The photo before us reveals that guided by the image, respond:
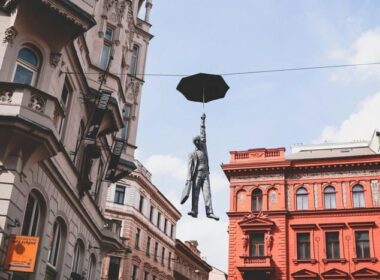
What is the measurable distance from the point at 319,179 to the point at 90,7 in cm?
2634

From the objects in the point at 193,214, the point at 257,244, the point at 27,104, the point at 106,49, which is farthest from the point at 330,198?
the point at 193,214

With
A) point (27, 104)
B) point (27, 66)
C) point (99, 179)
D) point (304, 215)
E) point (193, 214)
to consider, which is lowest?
point (193, 214)

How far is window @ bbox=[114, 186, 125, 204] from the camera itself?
4738 centimetres

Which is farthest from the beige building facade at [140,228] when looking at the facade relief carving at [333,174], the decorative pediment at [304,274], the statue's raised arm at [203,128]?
the statue's raised arm at [203,128]

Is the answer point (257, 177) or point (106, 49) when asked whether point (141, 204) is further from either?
point (106, 49)

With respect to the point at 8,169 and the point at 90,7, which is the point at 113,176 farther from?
the point at 8,169

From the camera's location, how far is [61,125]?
1772cm

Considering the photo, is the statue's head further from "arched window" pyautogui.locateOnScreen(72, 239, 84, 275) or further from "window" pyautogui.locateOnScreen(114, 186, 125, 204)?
"window" pyautogui.locateOnScreen(114, 186, 125, 204)

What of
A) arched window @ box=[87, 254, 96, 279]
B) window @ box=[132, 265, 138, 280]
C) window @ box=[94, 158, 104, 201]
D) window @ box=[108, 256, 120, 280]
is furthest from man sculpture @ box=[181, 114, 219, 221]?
window @ box=[132, 265, 138, 280]

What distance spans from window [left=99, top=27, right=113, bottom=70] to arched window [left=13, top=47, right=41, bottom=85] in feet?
20.8

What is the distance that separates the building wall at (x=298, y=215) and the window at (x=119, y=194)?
450 inches

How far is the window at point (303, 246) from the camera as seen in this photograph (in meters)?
37.7

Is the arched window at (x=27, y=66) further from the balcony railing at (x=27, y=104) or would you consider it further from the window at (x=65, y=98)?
the window at (x=65, y=98)

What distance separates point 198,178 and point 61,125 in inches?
338
